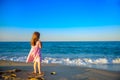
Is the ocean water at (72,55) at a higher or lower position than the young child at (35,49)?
lower

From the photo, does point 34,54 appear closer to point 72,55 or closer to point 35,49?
point 35,49

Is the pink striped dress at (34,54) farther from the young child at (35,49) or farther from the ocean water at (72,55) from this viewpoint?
the ocean water at (72,55)

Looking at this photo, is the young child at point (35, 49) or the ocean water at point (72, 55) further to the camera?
the ocean water at point (72, 55)

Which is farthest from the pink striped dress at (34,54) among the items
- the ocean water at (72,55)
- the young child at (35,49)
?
the ocean water at (72,55)

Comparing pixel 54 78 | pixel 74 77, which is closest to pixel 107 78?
pixel 74 77

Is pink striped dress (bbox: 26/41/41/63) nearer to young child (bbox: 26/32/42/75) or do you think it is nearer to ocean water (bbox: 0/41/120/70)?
young child (bbox: 26/32/42/75)

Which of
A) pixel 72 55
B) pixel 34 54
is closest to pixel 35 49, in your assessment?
pixel 34 54

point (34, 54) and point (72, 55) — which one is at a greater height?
point (34, 54)

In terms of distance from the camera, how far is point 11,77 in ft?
→ 10.8

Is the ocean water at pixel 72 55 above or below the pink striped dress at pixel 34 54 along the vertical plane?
below

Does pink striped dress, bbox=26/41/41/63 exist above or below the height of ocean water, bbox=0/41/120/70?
above

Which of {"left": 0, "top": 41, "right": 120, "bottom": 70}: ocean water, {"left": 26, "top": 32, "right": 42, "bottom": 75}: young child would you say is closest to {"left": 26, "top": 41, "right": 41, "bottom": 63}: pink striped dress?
{"left": 26, "top": 32, "right": 42, "bottom": 75}: young child

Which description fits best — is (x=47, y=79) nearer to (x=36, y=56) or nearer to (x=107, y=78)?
(x=36, y=56)

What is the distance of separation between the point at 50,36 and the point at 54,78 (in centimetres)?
298
